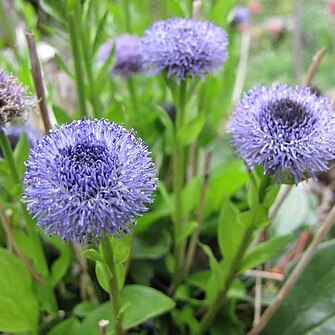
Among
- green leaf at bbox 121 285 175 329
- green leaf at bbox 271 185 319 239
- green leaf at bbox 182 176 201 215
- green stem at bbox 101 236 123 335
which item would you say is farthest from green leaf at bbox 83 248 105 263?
green leaf at bbox 271 185 319 239

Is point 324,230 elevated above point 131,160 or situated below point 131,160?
below

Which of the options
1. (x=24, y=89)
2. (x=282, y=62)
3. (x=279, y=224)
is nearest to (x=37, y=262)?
(x=24, y=89)

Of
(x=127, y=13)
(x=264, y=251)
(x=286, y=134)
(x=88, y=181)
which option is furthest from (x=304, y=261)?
(x=127, y=13)

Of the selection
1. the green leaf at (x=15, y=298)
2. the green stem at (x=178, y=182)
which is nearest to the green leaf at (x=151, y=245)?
the green stem at (x=178, y=182)

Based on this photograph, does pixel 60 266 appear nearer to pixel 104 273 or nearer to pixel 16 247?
pixel 16 247

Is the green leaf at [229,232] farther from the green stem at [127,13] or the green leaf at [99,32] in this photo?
the green stem at [127,13]

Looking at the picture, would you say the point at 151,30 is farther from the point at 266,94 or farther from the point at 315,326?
the point at 315,326
